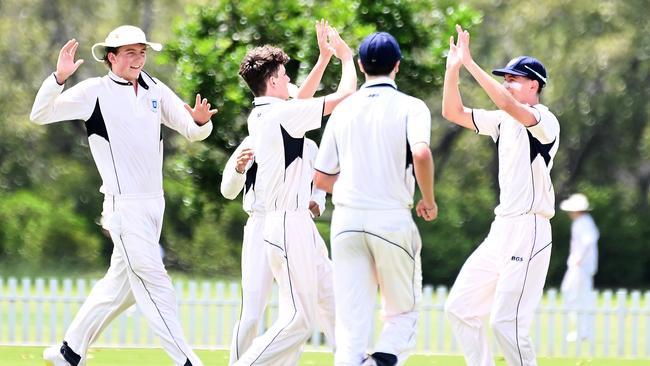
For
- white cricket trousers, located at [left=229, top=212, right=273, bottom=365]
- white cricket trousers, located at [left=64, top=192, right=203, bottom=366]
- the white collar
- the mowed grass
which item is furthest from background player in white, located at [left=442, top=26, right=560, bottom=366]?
the mowed grass

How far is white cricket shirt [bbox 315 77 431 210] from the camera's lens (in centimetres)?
769

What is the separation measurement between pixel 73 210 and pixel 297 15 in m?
17.7

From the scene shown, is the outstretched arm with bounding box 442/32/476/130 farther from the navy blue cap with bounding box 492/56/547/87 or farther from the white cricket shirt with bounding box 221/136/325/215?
the white cricket shirt with bounding box 221/136/325/215

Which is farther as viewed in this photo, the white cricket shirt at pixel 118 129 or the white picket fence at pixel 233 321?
the white picket fence at pixel 233 321

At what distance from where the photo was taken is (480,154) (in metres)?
31.4

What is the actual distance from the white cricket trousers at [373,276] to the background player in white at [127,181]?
5.06ft

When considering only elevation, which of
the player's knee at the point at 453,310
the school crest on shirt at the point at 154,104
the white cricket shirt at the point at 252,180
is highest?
the school crest on shirt at the point at 154,104

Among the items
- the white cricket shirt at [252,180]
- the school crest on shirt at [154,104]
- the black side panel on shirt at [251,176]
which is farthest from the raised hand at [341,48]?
the school crest on shirt at [154,104]

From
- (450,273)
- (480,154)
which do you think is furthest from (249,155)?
(480,154)

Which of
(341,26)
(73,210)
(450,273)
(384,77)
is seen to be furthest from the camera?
(73,210)

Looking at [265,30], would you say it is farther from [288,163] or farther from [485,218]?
[485,218]

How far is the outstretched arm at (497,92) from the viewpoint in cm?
844

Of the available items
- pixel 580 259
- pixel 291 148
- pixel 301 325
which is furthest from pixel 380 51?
pixel 580 259

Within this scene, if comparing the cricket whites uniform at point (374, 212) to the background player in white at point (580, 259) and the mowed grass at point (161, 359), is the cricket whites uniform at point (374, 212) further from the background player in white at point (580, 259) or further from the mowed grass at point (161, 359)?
the background player in white at point (580, 259)
